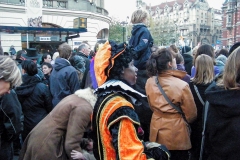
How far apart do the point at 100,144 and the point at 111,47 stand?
32.8 inches

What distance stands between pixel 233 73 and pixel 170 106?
123cm

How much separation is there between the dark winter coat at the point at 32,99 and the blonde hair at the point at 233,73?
3.45 meters

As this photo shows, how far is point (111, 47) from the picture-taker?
2.39 m

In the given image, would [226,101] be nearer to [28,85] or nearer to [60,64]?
[28,85]

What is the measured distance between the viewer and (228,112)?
7.91ft

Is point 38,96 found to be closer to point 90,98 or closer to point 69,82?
point 69,82

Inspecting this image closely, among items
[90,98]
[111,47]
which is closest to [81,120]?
[90,98]

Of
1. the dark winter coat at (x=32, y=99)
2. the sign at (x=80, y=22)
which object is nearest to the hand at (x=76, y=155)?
the dark winter coat at (x=32, y=99)

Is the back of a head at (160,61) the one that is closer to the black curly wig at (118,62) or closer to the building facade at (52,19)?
the black curly wig at (118,62)

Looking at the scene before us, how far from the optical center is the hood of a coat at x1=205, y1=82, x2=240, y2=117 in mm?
2373

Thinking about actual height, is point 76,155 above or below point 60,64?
below

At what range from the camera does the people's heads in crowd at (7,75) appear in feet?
8.09

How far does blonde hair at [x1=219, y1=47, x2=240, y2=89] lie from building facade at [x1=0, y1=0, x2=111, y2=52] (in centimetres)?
1581

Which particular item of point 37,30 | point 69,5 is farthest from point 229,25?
point 37,30
